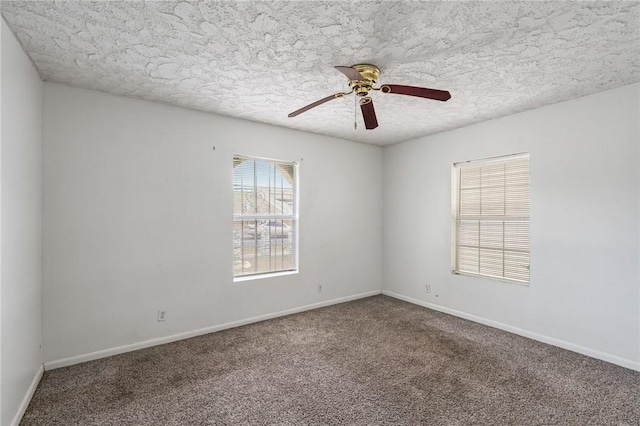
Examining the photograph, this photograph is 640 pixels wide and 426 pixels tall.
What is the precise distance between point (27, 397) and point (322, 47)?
3181 millimetres

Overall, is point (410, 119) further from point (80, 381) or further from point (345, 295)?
point (80, 381)

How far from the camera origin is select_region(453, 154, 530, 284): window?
3.54 meters

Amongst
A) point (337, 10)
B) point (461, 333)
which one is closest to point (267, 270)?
point (461, 333)

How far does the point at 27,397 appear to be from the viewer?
7.12 feet

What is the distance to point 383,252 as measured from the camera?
5.17 metres

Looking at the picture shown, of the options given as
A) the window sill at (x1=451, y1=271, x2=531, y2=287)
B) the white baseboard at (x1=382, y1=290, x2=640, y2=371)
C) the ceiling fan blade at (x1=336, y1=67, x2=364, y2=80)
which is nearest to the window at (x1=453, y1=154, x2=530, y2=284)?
the window sill at (x1=451, y1=271, x2=531, y2=287)

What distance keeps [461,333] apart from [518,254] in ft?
3.67

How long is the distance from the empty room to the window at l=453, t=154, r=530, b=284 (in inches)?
0.9

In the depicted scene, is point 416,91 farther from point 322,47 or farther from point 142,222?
point 142,222

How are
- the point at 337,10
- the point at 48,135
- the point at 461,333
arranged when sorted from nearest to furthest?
the point at 337,10 < the point at 48,135 < the point at 461,333

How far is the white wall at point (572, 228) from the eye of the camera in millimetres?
2744

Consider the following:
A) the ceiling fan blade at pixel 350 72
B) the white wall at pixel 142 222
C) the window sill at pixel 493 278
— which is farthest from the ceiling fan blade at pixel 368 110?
the window sill at pixel 493 278

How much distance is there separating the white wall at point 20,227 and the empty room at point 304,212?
3 cm

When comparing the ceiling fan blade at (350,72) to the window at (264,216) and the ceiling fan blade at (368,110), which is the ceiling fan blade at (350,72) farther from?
the window at (264,216)
